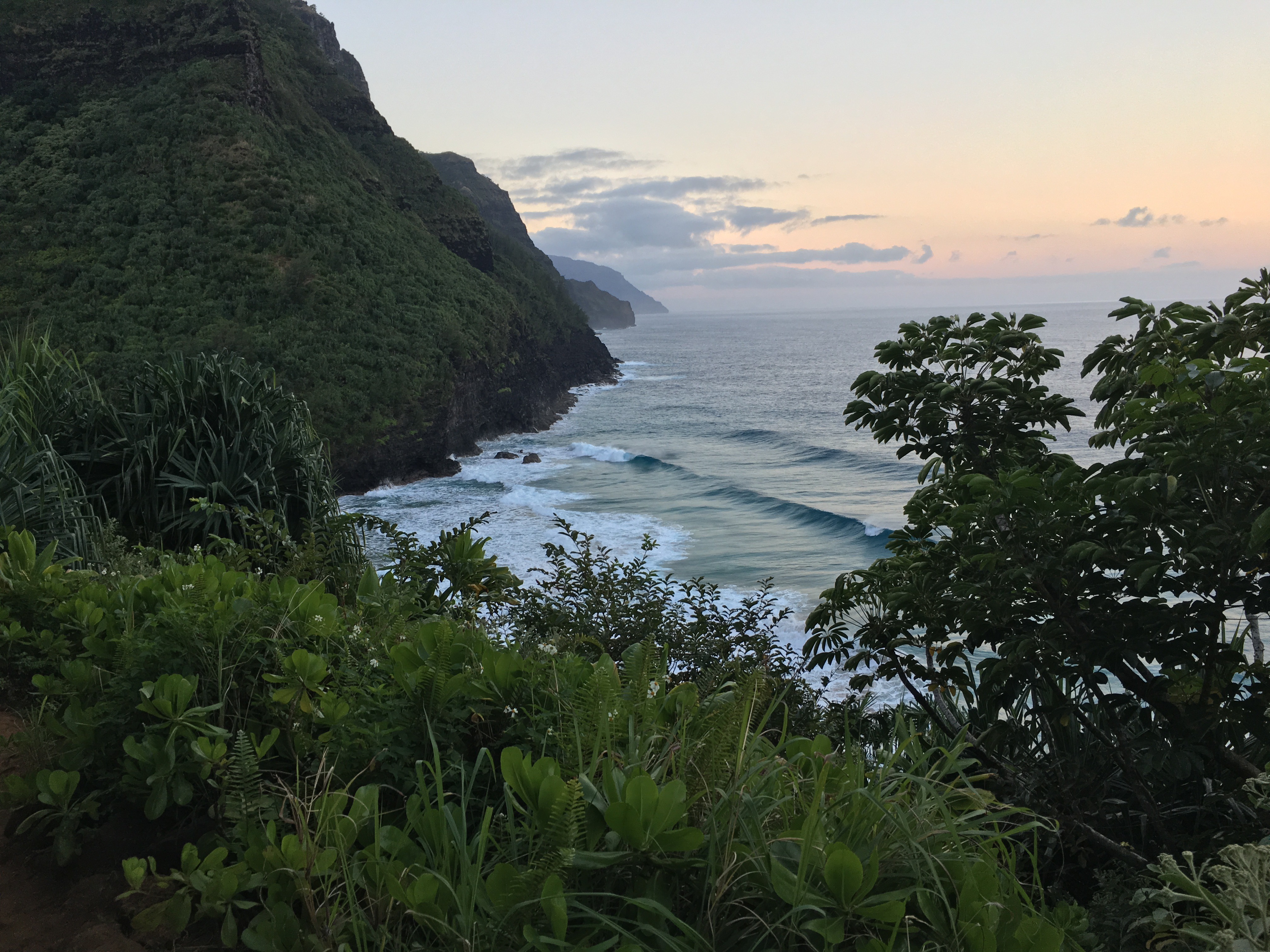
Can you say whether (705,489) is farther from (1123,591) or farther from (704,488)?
(1123,591)

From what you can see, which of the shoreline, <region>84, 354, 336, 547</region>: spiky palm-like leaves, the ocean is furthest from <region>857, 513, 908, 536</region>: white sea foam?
<region>84, 354, 336, 547</region>: spiky palm-like leaves

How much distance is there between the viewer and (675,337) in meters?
164

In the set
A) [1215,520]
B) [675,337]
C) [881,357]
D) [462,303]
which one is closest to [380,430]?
[462,303]

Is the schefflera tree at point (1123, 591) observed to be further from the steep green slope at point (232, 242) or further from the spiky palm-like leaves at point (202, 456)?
the steep green slope at point (232, 242)

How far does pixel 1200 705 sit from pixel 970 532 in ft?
3.45

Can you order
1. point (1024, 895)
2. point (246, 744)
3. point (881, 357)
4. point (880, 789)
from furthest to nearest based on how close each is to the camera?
point (881, 357)
point (246, 744)
point (880, 789)
point (1024, 895)

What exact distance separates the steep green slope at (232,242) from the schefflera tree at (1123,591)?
23.2 m

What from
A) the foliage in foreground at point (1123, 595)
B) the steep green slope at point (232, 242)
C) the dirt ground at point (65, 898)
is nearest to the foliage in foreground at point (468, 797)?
the dirt ground at point (65, 898)

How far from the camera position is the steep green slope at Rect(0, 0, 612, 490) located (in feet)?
94.7

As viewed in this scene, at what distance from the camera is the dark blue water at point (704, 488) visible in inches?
834

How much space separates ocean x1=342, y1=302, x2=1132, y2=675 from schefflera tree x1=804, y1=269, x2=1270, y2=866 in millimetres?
7554

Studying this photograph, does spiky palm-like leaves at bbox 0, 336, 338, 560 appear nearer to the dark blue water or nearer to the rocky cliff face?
the dark blue water

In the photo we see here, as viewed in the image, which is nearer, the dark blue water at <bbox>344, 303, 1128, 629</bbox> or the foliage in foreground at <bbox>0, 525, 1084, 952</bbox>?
the foliage in foreground at <bbox>0, 525, 1084, 952</bbox>

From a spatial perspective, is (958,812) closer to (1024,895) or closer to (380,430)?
(1024,895)
